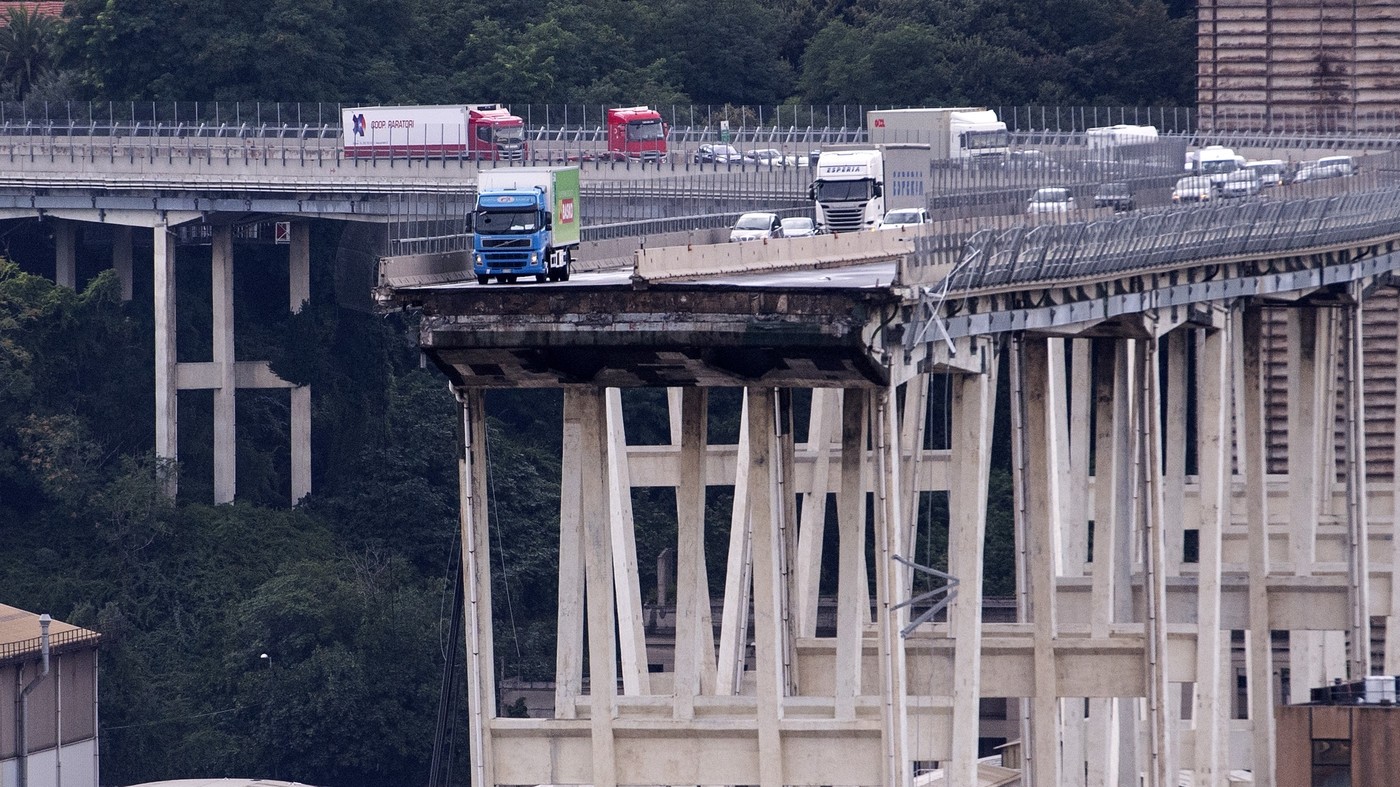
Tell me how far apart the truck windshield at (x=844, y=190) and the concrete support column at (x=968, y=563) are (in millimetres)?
15811

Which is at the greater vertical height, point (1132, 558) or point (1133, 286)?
point (1133, 286)

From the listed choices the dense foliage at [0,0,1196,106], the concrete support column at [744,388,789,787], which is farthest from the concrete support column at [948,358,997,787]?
the dense foliage at [0,0,1196,106]

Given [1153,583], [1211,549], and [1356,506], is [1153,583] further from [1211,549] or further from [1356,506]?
[1356,506]

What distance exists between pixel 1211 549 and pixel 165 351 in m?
57.9

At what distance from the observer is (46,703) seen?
10194cm

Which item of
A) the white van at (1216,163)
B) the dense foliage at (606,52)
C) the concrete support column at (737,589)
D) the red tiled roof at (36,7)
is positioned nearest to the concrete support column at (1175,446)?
the white van at (1216,163)

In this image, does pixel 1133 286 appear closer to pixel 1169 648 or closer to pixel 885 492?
pixel 1169 648

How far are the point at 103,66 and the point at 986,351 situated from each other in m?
79.0

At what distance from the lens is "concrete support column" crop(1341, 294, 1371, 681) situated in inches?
3118

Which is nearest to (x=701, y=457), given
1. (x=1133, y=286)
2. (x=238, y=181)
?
(x=1133, y=286)

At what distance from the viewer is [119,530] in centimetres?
12119

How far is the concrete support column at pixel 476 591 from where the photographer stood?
190 feet

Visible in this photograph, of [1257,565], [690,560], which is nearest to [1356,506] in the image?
[1257,565]

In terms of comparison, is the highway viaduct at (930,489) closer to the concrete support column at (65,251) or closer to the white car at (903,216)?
the white car at (903,216)
